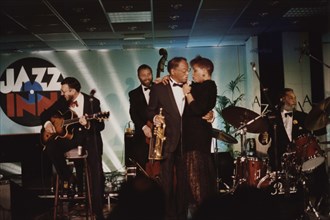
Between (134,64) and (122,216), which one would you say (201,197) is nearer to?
(122,216)

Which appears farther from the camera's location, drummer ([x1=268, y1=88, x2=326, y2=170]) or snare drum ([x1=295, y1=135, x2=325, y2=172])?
drummer ([x1=268, y1=88, x2=326, y2=170])

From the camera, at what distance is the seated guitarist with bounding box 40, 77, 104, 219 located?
6223 millimetres

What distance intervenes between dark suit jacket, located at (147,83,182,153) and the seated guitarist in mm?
1319

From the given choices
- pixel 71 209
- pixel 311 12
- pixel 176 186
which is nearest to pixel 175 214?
pixel 176 186

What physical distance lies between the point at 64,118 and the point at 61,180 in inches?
39.7

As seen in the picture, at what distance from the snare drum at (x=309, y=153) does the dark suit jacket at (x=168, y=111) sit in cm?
223

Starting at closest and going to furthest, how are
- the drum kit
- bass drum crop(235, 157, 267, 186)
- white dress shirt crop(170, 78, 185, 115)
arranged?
white dress shirt crop(170, 78, 185, 115) < the drum kit < bass drum crop(235, 157, 267, 186)

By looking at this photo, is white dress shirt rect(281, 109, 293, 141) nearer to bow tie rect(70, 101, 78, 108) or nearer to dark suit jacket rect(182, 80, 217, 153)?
dark suit jacket rect(182, 80, 217, 153)

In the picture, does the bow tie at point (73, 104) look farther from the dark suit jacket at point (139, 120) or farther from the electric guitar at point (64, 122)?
the dark suit jacket at point (139, 120)

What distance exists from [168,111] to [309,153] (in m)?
2.42

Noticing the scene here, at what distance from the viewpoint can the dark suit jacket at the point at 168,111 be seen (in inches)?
197

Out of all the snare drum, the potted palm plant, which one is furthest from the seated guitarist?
the potted palm plant

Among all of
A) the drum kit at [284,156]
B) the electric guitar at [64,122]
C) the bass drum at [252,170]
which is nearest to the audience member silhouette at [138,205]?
the drum kit at [284,156]

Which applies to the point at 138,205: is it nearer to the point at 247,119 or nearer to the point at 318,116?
the point at 318,116
